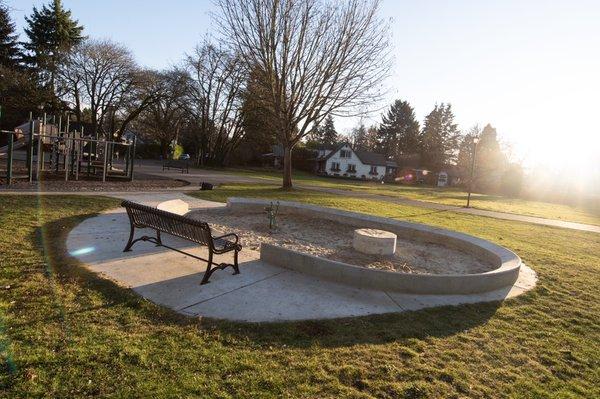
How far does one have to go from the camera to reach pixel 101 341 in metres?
3.48

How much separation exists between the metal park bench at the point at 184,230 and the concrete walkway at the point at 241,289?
197 millimetres

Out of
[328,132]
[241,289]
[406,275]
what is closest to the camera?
[241,289]

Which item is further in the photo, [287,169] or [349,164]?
[349,164]

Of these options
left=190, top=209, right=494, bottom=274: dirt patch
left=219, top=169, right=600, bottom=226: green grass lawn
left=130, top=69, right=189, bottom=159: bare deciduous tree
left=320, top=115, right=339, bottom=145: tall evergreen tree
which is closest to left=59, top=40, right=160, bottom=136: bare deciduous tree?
left=130, top=69, right=189, bottom=159: bare deciduous tree

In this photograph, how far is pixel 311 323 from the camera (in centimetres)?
436

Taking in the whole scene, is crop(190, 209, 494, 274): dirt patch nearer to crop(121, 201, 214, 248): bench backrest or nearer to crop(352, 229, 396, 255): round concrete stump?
crop(352, 229, 396, 255): round concrete stump

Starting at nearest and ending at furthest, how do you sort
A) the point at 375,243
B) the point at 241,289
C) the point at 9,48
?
1. the point at 241,289
2. the point at 375,243
3. the point at 9,48

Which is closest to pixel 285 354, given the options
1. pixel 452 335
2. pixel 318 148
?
pixel 452 335

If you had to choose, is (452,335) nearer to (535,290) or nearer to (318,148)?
(535,290)

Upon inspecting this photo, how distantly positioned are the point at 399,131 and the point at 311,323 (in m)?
82.1

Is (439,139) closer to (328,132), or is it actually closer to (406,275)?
(328,132)

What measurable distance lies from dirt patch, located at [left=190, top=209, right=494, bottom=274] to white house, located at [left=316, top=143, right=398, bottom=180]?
55.5 meters

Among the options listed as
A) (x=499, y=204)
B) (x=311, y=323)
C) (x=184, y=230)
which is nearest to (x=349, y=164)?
(x=499, y=204)

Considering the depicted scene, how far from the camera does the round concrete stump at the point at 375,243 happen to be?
776cm
